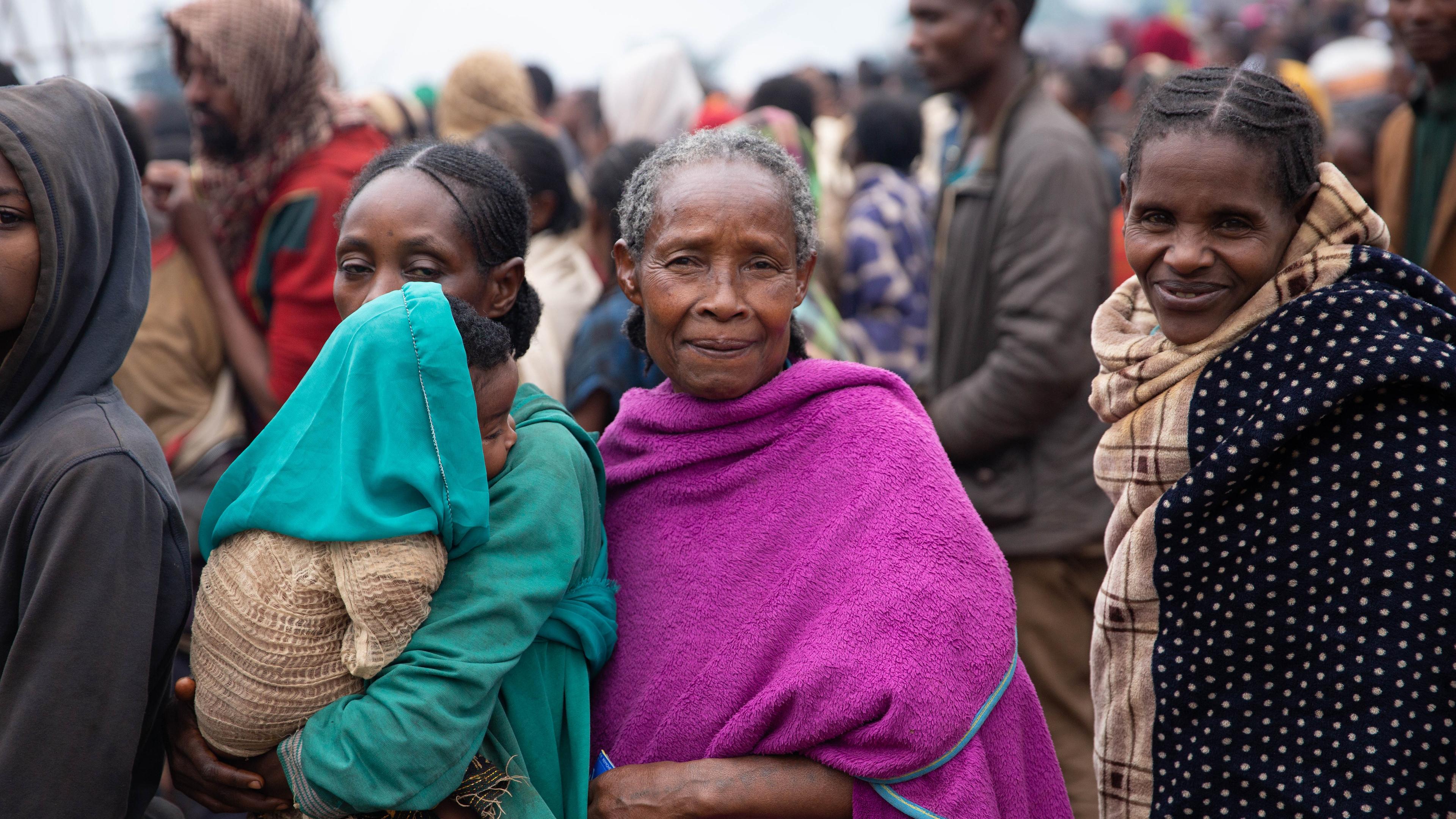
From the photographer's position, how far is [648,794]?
211 centimetres

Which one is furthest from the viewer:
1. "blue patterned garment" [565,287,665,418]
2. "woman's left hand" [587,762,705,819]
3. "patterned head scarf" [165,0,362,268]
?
"patterned head scarf" [165,0,362,268]

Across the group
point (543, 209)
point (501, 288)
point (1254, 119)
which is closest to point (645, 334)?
point (501, 288)

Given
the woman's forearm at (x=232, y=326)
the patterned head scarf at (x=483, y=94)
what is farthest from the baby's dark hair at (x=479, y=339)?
the patterned head scarf at (x=483, y=94)

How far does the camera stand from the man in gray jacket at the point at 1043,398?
12.8ft

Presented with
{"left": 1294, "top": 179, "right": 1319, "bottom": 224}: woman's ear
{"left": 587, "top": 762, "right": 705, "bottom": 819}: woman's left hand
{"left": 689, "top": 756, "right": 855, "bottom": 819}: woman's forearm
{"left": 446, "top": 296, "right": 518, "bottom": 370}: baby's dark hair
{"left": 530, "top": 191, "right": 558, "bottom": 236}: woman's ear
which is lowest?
{"left": 587, "top": 762, "right": 705, "bottom": 819}: woman's left hand

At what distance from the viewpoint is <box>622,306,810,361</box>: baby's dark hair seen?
2.50 m

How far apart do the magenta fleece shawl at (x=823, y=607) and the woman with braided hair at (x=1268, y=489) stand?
0.90ft

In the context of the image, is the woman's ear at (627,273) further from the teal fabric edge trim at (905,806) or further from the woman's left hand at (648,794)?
the teal fabric edge trim at (905,806)

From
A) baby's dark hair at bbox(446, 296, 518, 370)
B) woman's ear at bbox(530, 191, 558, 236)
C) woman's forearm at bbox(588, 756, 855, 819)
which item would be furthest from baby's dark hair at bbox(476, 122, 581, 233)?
woman's forearm at bbox(588, 756, 855, 819)

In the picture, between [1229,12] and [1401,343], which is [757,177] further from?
→ [1229,12]

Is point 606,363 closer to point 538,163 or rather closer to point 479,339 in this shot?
point 538,163

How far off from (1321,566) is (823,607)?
2.75 feet

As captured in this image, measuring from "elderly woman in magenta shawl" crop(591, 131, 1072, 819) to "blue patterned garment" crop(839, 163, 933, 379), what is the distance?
3.09 meters

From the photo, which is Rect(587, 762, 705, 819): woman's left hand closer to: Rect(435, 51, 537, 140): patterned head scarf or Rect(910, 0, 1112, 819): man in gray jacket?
Rect(910, 0, 1112, 819): man in gray jacket
